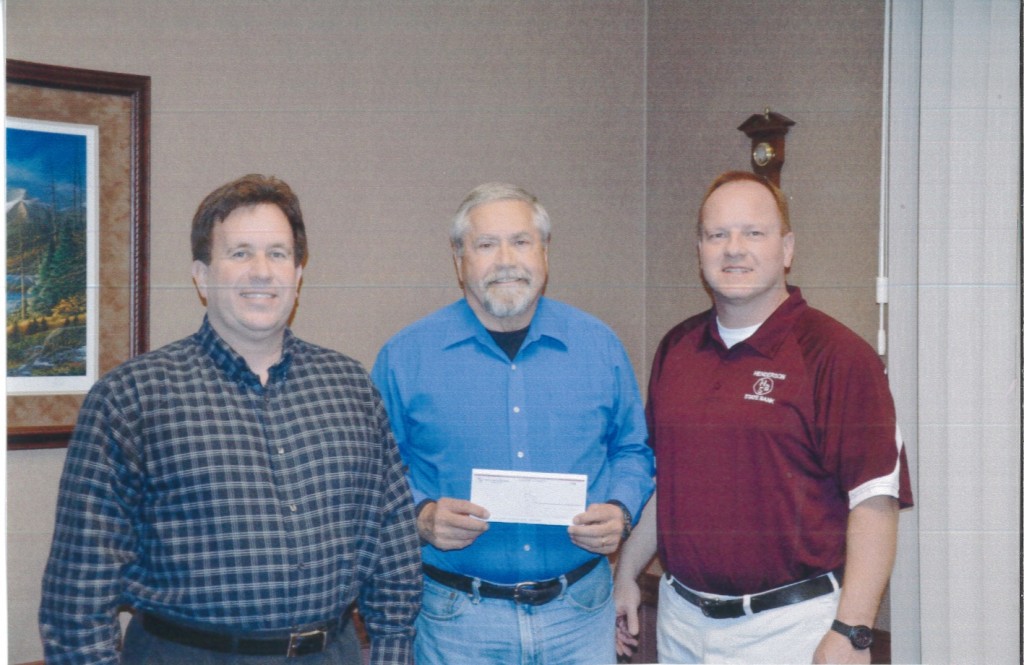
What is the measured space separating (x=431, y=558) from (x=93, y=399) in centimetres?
49

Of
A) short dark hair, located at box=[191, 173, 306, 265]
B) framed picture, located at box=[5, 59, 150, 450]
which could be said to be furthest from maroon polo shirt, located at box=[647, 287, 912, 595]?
framed picture, located at box=[5, 59, 150, 450]

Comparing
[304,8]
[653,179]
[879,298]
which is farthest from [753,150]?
[304,8]

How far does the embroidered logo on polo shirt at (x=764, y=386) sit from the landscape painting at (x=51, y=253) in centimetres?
85

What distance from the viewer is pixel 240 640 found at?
0.83 metres

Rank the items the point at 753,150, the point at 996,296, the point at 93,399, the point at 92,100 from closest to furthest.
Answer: the point at 93,399 → the point at 92,100 → the point at 996,296 → the point at 753,150

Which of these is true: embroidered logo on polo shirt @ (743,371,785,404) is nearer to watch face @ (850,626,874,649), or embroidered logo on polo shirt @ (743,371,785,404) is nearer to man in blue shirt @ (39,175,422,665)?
watch face @ (850,626,874,649)

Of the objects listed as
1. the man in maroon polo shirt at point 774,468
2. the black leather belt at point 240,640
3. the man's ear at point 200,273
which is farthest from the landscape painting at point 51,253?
the man in maroon polo shirt at point 774,468

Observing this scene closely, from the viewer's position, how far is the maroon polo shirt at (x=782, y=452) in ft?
3.23

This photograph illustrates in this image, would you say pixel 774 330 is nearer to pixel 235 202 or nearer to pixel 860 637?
pixel 860 637

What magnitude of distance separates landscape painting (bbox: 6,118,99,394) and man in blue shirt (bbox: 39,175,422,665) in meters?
0.15

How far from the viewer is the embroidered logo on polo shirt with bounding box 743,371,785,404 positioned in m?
0.99

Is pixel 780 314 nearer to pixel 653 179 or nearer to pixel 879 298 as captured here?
pixel 879 298

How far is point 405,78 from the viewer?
1.05 meters

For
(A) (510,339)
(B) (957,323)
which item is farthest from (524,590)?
(B) (957,323)
